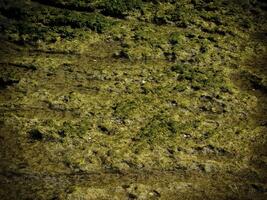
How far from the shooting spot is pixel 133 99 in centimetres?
117

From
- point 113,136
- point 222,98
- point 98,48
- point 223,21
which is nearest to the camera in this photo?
point 113,136

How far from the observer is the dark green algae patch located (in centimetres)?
98

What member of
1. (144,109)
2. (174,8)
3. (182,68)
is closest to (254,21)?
(174,8)

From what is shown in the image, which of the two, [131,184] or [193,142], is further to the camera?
[193,142]

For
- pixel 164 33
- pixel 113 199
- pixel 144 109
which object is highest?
pixel 164 33

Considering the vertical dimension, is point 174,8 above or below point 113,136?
above

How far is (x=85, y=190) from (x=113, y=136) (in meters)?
0.18

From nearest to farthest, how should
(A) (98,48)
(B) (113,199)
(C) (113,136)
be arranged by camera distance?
(B) (113,199)
(C) (113,136)
(A) (98,48)

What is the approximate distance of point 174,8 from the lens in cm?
149

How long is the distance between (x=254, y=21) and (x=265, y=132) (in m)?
0.54

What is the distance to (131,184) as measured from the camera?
965mm

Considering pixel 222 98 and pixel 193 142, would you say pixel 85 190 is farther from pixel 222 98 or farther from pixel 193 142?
pixel 222 98

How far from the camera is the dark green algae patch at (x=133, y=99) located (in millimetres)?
985

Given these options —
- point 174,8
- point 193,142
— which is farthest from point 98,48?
point 193,142
